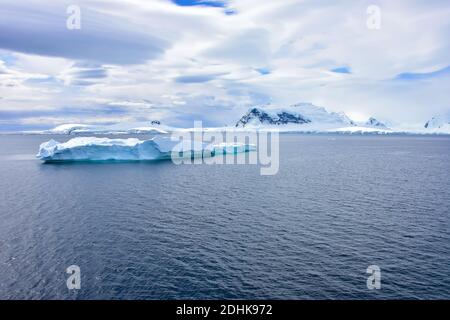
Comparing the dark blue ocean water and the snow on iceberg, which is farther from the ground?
the snow on iceberg

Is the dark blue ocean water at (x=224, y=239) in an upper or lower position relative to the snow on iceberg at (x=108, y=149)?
lower

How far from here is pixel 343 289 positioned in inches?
731

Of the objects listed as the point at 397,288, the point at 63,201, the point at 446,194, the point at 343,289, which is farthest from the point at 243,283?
the point at 446,194

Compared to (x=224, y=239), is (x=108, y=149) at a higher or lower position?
higher

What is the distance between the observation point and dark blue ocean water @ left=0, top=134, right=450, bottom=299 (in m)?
18.9

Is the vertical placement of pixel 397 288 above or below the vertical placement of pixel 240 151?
below

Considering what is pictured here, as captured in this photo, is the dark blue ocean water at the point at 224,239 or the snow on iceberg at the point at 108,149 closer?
the dark blue ocean water at the point at 224,239

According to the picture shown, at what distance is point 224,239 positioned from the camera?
25703 mm

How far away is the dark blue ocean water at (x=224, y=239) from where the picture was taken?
61.9 ft

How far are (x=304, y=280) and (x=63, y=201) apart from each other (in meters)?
29.2

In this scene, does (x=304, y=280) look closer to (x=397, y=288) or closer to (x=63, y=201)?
(x=397, y=288)

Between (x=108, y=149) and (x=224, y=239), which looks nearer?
(x=224, y=239)

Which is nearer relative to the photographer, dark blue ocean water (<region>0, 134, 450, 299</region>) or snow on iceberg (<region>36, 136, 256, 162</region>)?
dark blue ocean water (<region>0, 134, 450, 299</region>)
